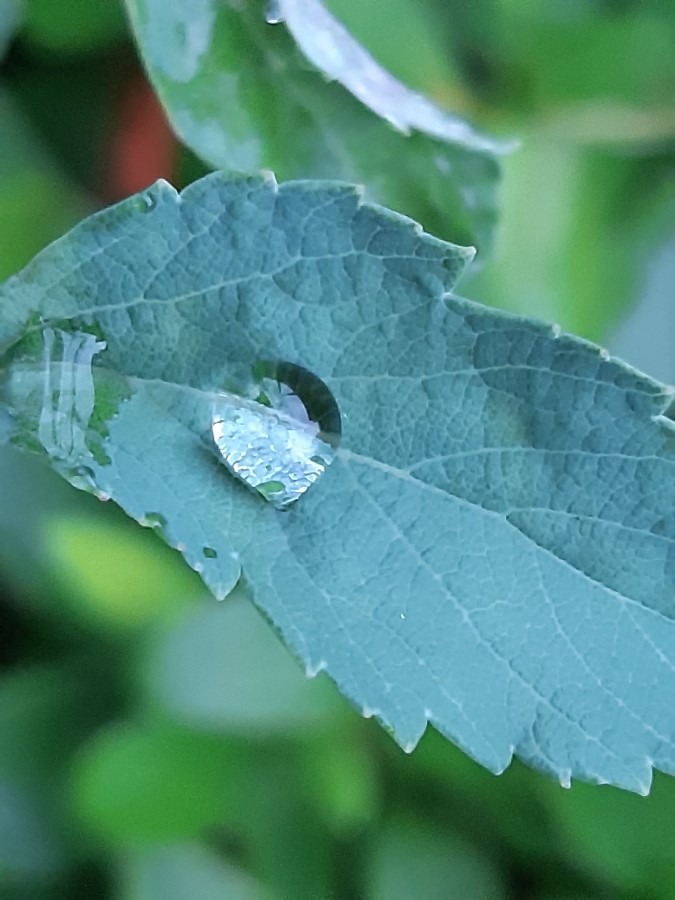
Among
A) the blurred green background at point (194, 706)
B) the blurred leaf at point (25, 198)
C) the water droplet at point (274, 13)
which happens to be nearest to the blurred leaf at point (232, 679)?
the blurred green background at point (194, 706)

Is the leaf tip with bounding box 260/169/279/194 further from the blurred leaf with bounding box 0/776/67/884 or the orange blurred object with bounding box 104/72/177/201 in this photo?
the blurred leaf with bounding box 0/776/67/884

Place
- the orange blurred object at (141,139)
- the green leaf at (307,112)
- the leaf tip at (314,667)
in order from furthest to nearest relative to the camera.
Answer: the orange blurred object at (141,139)
the green leaf at (307,112)
the leaf tip at (314,667)

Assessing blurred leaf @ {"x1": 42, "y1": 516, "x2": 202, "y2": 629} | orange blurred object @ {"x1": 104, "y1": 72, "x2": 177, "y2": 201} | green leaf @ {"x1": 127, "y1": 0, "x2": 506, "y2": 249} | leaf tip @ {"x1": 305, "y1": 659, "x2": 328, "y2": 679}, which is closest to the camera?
leaf tip @ {"x1": 305, "y1": 659, "x2": 328, "y2": 679}

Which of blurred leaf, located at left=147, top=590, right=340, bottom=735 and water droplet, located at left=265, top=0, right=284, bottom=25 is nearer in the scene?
water droplet, located at left=265, top=0, right=284, bottom=25

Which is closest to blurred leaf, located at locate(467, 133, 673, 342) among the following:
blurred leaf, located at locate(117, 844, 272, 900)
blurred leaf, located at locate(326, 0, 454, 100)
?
blurred leaf, located at locate(326, 0, 454, 100)

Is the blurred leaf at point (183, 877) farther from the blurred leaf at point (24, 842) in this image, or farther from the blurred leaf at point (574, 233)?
the blurred leaf at point (574, 233)

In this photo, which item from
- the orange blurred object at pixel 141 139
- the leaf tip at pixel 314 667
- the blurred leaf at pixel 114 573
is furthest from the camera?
the orange blurred object at pixel 141 139

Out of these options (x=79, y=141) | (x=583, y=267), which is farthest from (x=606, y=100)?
(x=79, y=141)
